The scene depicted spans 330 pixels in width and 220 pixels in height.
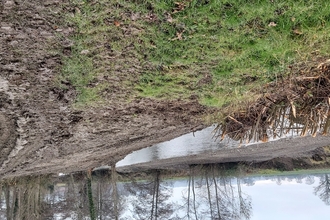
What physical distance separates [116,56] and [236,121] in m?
1.74

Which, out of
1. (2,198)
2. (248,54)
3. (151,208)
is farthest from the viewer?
(151,208)

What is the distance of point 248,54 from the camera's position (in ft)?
8.57

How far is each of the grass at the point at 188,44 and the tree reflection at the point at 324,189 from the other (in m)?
9.67

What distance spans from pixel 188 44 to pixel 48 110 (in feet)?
5.03

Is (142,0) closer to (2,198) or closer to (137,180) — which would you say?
(2,198)

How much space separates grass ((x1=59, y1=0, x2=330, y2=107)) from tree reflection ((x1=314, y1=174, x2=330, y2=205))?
31.7 feet

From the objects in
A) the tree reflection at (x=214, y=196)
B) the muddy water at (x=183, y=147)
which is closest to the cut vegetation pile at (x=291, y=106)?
the muddy water at (x=183, y=147)

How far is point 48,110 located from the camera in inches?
124

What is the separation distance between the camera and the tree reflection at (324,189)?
11117 mm

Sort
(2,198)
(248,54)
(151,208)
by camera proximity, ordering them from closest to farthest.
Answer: (248,54) < (2,198) < (151,208)

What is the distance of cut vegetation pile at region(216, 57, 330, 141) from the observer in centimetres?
293

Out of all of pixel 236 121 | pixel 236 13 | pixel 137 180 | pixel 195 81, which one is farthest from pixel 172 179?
pixel 236 13

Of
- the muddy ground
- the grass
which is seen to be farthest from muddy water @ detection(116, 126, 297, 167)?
the grass

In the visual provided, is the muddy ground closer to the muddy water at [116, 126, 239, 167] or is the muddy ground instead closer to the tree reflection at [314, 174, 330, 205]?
the muddy water at [116, 126, 239, 167]
